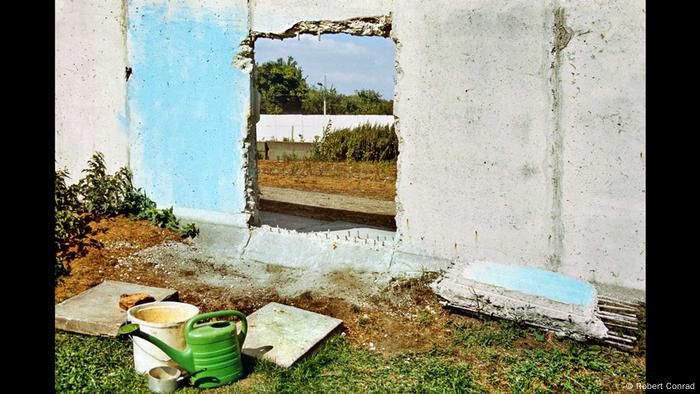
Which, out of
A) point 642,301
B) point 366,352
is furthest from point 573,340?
point 366,352

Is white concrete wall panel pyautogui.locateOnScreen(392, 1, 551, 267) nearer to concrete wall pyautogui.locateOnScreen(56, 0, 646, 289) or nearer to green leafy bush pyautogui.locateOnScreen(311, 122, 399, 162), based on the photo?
concrete wall pyautogui.locateOnScreen(56, 0, 646, 289)

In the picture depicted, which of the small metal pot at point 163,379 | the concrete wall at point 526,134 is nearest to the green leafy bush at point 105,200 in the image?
the concrete wall at point 526,134

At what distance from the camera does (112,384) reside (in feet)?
11.6

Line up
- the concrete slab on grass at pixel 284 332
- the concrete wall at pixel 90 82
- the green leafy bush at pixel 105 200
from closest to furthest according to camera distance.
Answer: the concrete slab on grass at pixel 284 332, the green leafy bush at pixel 105 200, the concrete wall at pixel 90 82

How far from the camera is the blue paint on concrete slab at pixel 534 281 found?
435 cm

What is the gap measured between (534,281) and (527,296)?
272mm

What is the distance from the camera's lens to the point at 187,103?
6520 millimetres

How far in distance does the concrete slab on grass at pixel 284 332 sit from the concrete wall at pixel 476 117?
1.37 meters

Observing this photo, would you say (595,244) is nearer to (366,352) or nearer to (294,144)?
(366,352)

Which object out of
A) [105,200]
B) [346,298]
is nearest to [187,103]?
[105,200]

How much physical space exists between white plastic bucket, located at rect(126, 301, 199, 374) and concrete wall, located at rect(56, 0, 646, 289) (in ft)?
7.88

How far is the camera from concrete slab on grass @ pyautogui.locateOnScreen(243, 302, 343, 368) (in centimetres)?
392

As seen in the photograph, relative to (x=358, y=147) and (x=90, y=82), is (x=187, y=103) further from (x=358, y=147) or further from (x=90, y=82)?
(x=358, y=147)

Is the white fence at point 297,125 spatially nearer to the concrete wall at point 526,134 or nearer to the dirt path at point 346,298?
the dirt path at point 346,298
